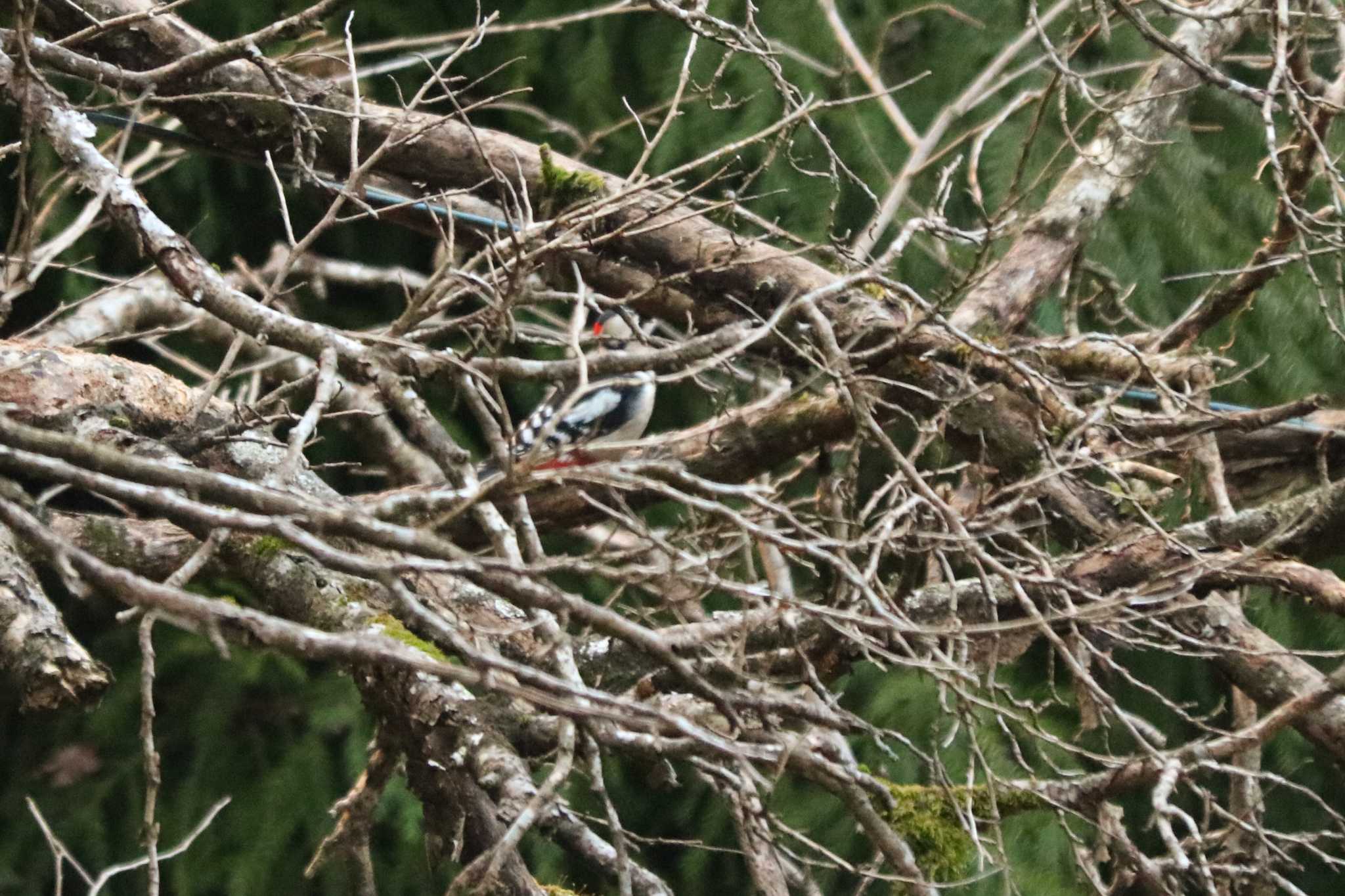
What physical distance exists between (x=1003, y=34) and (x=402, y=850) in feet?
9.56

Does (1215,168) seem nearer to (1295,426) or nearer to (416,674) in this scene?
(1295,426)

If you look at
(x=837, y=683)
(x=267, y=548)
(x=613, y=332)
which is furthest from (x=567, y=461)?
(x=267, y=548)

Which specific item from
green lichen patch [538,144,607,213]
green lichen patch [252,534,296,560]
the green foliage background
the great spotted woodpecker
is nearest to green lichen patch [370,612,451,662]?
green lichen patch [252,534,296,560]

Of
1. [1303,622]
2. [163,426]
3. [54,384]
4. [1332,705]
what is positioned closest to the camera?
[1332,705]

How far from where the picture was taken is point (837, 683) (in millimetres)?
3734

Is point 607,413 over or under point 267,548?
under

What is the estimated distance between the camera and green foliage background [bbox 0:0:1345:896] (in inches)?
140

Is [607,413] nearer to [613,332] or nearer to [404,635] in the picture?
[613,332]

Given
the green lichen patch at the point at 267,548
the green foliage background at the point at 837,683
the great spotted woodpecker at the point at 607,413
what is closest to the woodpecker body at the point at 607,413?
the great spotted woodpecker at the point at 607,413

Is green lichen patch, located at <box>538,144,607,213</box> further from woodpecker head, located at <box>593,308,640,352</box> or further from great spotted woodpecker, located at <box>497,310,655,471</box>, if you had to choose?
great spotted woodpecker, located at <box>497,310,655,471</box>

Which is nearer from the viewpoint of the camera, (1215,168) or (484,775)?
(484,775)

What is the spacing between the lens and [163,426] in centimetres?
285

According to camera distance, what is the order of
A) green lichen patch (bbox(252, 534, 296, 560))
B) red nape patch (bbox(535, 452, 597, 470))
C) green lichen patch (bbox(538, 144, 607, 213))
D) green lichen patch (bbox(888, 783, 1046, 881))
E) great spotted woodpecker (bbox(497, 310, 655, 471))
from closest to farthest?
red nape patch (bbox(535, 452, 597, 470))
green lichen patch (bbox(888, 783, 1046, 881))
green lichen patch (bbox(252, 534, 296, 560))
green lichen patch (bbox(538, 144, 607, 213))
great spotted woodpecker (bbox(497, 310, 655, 471))

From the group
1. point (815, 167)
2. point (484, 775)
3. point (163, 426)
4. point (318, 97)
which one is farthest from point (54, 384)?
point (815, 167)
